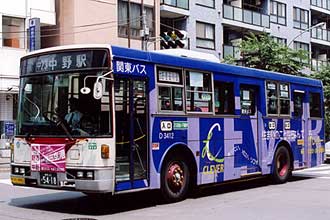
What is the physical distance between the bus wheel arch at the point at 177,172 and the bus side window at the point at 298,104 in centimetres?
516

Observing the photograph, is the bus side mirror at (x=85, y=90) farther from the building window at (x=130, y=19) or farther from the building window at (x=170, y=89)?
the building window at (x=130, y=19)

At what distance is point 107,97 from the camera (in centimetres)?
976

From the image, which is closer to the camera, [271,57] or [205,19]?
[271,57]

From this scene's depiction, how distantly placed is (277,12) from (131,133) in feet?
127

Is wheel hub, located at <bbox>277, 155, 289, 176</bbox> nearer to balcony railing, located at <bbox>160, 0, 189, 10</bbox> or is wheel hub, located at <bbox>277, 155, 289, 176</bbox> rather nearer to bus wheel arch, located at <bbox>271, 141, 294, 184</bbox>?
bus wheel arch, located at <bbox>271, 141, 294, 184</bbox>

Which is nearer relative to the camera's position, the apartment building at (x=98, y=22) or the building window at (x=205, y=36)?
the apartment building at (x=98, y=22)

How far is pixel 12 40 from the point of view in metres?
28.4

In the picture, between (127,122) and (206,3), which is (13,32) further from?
(127,122)

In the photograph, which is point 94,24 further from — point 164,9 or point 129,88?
point 129,88

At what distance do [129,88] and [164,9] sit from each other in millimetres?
25668

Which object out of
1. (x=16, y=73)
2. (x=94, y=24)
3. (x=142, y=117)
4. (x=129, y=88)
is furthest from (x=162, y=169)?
(x=94, y=24)

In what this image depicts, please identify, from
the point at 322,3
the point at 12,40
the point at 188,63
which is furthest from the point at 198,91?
the point at 322,3

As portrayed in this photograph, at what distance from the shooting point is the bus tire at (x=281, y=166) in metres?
15.0

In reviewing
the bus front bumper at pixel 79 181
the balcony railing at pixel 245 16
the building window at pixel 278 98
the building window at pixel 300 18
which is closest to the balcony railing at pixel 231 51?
the balcony railing at pixel 245 16
